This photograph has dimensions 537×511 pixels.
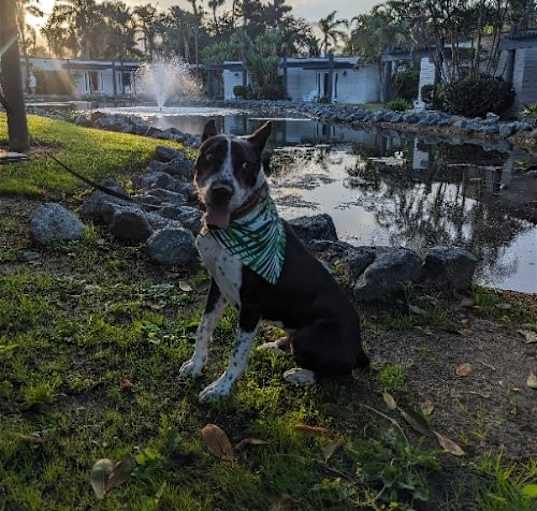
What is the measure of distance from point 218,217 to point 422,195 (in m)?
8.86

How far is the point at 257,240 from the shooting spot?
3111 millimetres

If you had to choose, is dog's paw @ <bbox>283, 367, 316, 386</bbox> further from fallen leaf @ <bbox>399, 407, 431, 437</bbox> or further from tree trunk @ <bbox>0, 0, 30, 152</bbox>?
tree trunk @ <bbox>0, 0, 30, 152</bbox>

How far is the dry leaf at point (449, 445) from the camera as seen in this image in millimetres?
2977

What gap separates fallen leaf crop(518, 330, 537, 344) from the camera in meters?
4.42

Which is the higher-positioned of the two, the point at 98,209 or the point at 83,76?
the point at 83,76

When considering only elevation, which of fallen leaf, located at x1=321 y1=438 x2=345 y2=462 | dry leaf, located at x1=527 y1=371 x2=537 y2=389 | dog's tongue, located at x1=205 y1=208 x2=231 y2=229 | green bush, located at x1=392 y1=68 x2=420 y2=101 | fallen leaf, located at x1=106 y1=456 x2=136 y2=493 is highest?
green bush, located at x1=392 y1=68 x2=420 y2=101

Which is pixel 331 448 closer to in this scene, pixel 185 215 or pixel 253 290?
pixel 253 290

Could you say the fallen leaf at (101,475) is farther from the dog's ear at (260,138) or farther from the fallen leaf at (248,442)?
the dog's ear at (260,138)

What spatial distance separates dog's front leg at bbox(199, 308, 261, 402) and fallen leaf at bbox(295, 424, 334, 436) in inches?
20.1

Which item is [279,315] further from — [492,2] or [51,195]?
[492,2]

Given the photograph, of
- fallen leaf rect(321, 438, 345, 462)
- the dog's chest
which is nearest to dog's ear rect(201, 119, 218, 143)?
the dog's chest

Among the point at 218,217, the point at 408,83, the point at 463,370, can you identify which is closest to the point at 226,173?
the point at 218,217

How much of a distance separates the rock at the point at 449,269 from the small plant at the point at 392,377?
5.55ft

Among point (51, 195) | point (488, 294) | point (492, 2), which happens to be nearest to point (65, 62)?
point (492, 2)
